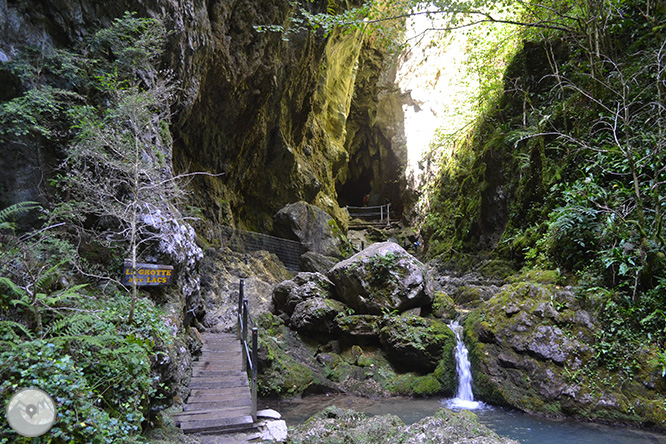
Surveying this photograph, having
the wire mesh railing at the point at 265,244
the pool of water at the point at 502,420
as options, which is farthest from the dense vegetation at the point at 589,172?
the wire mesh railing at the point at 265,244

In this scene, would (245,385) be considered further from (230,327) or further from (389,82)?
(389,82)

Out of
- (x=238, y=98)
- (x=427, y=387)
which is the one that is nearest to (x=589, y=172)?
(x=427, y=387)

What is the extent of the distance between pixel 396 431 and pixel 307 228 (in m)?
9.56

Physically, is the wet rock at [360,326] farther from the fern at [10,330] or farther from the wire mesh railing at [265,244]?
the fern at [10,330]

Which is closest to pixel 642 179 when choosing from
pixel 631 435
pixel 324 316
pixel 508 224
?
pixel 508 224

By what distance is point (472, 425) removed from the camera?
4.80 meters

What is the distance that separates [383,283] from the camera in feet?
31.0

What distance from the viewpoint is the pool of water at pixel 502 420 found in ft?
18.1

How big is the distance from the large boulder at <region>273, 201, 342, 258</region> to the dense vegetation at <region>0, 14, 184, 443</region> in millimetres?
7316

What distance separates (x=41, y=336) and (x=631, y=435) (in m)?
8.02

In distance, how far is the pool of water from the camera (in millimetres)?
5523

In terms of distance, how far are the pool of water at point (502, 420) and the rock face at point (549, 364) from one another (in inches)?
10.0

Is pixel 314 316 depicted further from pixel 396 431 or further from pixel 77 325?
pixel 77 325

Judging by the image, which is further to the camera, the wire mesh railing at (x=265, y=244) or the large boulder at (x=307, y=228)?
the large boulder at (x=307, y=228)
